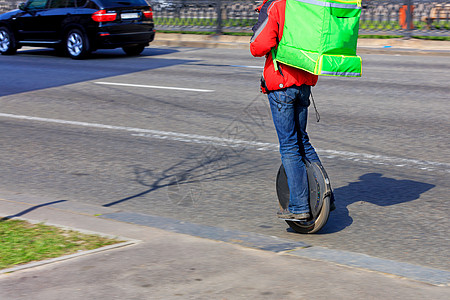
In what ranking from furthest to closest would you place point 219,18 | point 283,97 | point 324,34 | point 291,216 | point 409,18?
point 219,18 → point 409,18 → point 291,216 → point 283,97 → point 324,34

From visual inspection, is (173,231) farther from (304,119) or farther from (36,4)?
(36,4)

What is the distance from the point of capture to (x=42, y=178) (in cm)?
634

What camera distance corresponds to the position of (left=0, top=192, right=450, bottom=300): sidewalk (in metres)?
3.54

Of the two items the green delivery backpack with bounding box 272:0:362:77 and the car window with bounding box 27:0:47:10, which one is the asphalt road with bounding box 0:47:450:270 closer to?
the green delivery backpack with bounding box 272:0:362:77

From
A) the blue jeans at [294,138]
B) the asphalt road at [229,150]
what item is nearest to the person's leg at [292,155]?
Result: the blue jeans at [294,138]

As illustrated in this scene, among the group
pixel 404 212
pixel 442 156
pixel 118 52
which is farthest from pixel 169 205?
pixel 118 52

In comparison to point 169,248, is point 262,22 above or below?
above

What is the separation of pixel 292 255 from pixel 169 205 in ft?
5.29

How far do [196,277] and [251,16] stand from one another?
17.2m

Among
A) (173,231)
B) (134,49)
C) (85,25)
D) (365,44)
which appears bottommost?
(365,44)

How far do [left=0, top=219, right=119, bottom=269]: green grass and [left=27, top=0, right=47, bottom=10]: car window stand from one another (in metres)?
13.6

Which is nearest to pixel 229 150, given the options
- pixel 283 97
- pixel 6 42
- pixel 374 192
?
pixel 374 192

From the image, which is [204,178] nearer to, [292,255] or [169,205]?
[169,205]

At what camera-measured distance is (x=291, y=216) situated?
15.5ft
